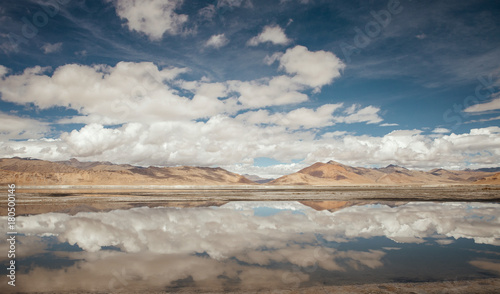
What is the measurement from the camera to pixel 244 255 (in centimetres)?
895

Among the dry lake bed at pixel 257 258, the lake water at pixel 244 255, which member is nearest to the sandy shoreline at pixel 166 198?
the lake water at pixel 244 255

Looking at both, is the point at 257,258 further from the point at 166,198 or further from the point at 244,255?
the point at 166,198

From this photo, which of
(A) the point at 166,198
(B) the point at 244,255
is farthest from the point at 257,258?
(A) the point at 166,198

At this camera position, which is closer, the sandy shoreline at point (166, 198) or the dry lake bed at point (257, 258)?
the dry lake bed at point (257, 258)

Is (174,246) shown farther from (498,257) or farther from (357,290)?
(498,257)

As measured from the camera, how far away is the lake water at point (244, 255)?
672cm

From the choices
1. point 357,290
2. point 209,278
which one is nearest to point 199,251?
point 209,278

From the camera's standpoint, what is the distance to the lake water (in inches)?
265

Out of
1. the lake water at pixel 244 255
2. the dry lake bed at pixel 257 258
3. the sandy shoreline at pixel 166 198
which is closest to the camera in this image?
the dry lake bed at pixel 257 258

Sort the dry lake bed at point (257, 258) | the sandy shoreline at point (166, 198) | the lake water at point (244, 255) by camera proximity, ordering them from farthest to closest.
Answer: the sandy shoreline at point (166, 198), the lake water at point (244, 255), the dry lake bed at point (257, 258)

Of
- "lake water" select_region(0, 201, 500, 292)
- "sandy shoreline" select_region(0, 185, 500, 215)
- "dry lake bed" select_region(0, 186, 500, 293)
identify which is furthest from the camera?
"sandy shoreline" select_region(0, 185, 500, 215)

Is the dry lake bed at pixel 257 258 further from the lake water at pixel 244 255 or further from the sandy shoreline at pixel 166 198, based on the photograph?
the sandy shoreline at pixel 166 198

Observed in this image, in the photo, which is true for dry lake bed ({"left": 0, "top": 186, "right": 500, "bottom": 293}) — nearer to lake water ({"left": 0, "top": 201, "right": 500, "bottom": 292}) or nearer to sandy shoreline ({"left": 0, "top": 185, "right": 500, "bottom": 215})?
lake water ({"left": 0, "top": 201, "right": 500, "bottom": 292})

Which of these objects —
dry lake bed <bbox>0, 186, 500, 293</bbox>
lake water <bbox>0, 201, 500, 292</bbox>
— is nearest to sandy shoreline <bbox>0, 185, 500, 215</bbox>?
lake water <bbox>0, 201, 500, 292</bbox>
